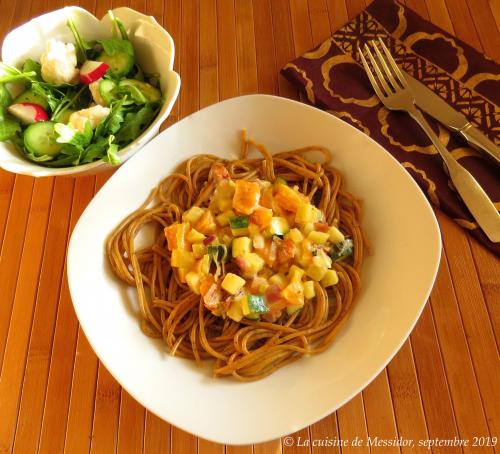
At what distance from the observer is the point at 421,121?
1438mm

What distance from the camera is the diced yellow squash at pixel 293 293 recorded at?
1106mm

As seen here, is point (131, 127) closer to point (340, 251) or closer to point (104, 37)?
point (104, 37)

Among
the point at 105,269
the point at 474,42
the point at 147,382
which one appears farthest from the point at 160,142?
the point at 474,42

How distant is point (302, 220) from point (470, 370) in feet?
1.85

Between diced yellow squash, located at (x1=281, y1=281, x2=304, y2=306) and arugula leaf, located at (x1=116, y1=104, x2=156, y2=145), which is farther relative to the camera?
arugula leaf, located at (x1=116, y1=104, x2=156, y2=145)

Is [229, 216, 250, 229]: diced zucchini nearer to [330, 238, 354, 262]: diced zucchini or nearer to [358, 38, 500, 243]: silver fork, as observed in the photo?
[330, 238, 354, 262]: diced zucchini

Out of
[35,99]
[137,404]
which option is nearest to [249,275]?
[137,404]

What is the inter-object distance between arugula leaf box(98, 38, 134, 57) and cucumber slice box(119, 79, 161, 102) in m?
0.09

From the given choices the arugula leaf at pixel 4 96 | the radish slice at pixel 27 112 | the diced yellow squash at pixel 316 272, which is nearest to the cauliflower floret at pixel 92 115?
the radish slice at pixel 27 112

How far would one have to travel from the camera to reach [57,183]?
1.51 meters

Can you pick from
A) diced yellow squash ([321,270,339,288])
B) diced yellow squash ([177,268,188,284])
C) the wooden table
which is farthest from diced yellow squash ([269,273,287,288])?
the wooden table

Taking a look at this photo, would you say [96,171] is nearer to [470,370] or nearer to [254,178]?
[254,178]

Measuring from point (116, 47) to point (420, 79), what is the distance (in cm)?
98

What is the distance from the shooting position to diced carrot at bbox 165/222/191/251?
1187 millimetres
